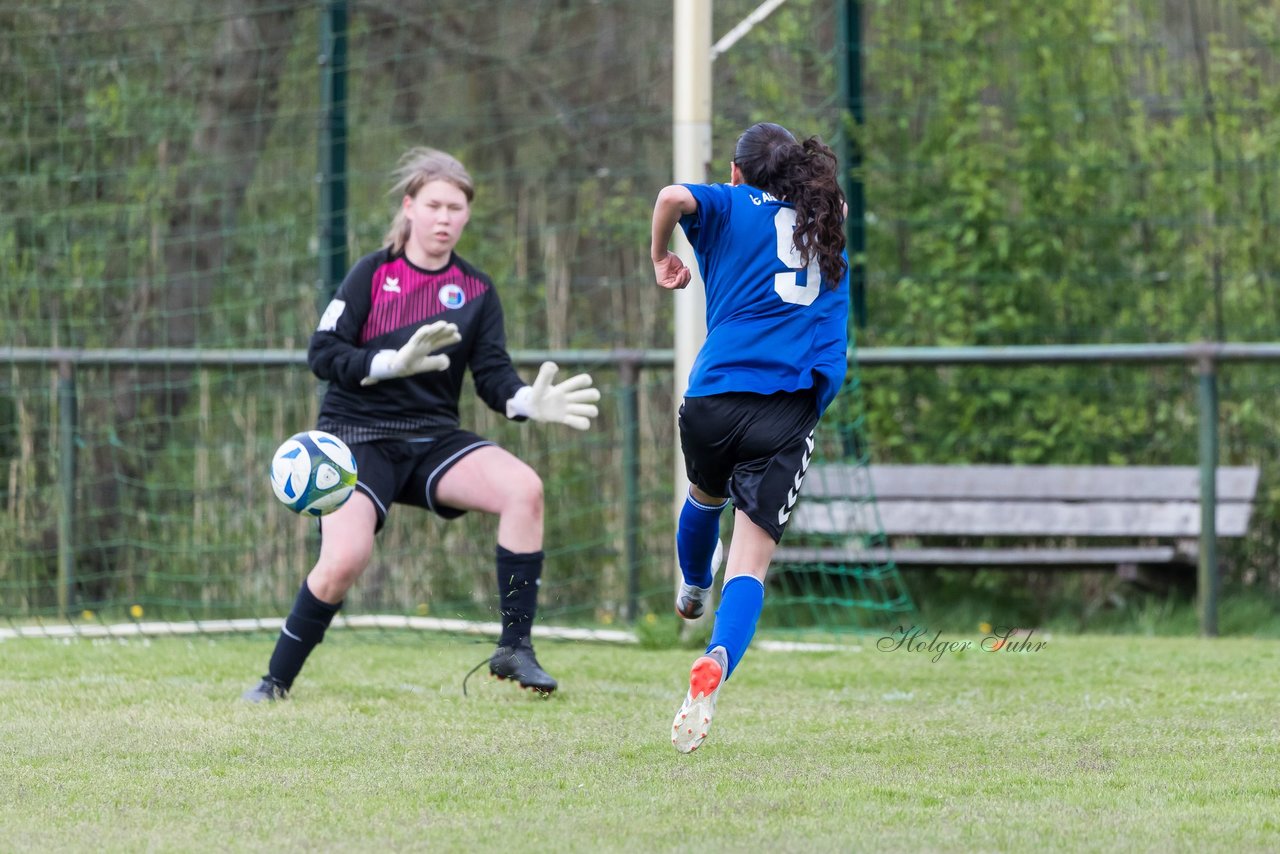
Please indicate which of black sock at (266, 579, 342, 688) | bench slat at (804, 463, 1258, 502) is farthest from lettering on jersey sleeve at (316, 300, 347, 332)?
bench slat at (804, 463, 1258, 502)

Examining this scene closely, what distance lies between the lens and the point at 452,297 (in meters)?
5.30

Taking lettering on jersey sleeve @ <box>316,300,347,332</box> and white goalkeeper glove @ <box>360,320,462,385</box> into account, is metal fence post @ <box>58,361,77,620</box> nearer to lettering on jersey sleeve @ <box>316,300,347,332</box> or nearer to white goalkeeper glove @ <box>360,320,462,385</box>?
lettering on jersey sleeve @ <box>316,300,347,332</box>

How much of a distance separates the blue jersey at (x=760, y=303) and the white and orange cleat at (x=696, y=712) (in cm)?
79

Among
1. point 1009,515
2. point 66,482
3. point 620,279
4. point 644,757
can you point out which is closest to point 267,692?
point 644,757

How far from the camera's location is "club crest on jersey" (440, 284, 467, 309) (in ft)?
17.4

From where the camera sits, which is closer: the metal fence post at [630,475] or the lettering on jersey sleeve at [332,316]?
the lettering on jersey sleeve at [332,316]

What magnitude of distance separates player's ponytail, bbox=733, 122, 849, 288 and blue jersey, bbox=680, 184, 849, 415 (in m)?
0.04

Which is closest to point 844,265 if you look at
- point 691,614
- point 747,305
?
point 747,305

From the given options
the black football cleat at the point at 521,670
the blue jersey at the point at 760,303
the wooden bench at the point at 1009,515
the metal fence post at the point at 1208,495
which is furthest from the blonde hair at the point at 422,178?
the metal fence post at the point at 1208,495

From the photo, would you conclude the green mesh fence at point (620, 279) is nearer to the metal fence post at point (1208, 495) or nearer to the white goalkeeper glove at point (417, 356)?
the metal fence post at point (1208, 495)

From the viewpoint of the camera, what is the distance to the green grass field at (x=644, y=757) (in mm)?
3180

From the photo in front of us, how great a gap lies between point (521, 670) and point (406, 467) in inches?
28.4

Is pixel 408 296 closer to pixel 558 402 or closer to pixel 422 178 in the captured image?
pixel 422 178

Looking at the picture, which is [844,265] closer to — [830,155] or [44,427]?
[830,155]
